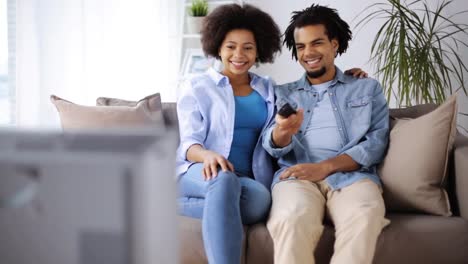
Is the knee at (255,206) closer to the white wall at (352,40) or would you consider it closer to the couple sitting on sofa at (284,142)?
the couple sitting on sofa at (284,142)

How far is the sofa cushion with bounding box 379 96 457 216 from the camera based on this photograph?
190 cm

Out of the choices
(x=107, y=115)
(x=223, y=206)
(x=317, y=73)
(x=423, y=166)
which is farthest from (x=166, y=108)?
(x=423, y=166)

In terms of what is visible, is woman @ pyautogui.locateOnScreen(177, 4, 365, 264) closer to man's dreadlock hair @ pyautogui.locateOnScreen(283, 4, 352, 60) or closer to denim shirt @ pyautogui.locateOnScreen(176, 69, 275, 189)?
denim shirt @ pyautogui.locateOnScreen(176, 69, 275, 189)

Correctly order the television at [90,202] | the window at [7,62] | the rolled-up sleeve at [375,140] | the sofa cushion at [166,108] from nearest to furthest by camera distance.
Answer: the television at [90,202] < the rolled-up sleeve at [375,140] < the sofa cushion at [166,108] < the window at [7,62]

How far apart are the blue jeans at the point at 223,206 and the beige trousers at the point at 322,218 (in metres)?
0.07

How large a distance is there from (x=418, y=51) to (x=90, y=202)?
2.79 metres

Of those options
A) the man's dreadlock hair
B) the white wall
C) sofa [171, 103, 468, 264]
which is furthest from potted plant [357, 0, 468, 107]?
sofa [171, 103, 468, 264]

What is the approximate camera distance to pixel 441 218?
6.12 feet

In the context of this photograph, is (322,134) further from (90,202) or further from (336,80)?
(90,202)

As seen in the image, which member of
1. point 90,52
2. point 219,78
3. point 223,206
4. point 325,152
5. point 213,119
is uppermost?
point 90,52

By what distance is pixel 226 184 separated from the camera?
1744 millimetres

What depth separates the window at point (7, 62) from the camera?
9.95 feet

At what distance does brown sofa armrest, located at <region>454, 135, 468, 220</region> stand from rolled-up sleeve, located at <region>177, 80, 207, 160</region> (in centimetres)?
83

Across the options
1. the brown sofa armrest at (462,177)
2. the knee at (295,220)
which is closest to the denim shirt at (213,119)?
the knee at (295,220)
